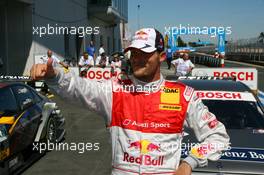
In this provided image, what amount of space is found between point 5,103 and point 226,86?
310 cm

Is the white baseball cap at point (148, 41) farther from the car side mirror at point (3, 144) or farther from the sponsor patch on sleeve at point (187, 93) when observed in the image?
the car side mirror at point (3, 144)

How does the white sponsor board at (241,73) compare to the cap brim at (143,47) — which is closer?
the cap brim at (143,47)

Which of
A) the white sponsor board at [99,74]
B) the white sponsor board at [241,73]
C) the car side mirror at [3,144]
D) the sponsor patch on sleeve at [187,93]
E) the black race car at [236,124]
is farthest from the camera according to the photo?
the white sponsor board at [99,74]

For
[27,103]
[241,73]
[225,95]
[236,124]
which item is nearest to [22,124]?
[27,103]

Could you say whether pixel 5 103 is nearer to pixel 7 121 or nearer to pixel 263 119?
pixel 7 121

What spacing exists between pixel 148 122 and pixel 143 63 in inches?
13.5

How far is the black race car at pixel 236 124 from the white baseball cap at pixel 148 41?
1.71m

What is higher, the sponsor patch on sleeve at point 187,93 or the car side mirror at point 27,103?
the sponsor patch on sleeve at point 187,93

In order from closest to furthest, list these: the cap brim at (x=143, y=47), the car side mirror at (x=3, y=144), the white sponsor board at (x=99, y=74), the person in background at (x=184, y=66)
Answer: the cap brim at (x=143, y=47), the car side mirror at (x=3, y=144), the white sponsor board at (x=99, y=74), the person in background at (x=184, y=66)

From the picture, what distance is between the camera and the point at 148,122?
94.3 inches

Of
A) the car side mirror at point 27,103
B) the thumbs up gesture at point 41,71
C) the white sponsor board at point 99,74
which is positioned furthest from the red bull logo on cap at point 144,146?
the white sponsor board at point 99,74

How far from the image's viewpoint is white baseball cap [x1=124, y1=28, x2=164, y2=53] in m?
2.37

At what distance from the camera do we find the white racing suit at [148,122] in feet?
7.88

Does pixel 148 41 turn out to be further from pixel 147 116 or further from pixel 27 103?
pixel 27 103
